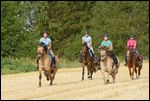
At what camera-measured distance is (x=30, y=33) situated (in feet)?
172

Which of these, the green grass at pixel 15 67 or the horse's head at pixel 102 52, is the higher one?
the horse's head at pixel 102 52

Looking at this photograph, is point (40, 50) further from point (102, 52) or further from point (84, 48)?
point (84, 48)

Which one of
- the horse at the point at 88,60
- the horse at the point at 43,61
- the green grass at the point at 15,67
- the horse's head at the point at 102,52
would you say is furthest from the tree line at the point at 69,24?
the horse's head at the point at 102,52

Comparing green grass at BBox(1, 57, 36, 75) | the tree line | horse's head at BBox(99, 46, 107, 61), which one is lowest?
green grass at BBox(1, 57, 36, 75)

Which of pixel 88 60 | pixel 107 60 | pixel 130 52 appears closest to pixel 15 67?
pixel 88 60

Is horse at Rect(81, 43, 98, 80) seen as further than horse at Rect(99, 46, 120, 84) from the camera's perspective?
Yes

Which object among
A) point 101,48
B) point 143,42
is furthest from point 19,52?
point 101,48

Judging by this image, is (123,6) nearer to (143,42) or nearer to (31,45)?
(143,42)

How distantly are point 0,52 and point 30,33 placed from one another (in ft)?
18.5

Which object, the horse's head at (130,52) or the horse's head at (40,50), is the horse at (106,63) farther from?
the horse's head at (130,52)

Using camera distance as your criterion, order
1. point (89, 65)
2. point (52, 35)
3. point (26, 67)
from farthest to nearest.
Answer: point (52, 35), point (26, 67), point (89, 65)

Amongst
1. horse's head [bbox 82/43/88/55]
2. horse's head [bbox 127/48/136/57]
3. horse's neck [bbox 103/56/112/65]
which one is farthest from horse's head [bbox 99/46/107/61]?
horse's head [bbox 127/48/136/57]

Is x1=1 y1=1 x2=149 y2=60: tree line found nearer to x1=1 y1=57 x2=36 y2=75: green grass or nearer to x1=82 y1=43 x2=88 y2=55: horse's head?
x1=1 y1=57 x2=36 y2=75: green grass

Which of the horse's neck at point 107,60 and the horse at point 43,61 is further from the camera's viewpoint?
the horse's neck at point 107,60
